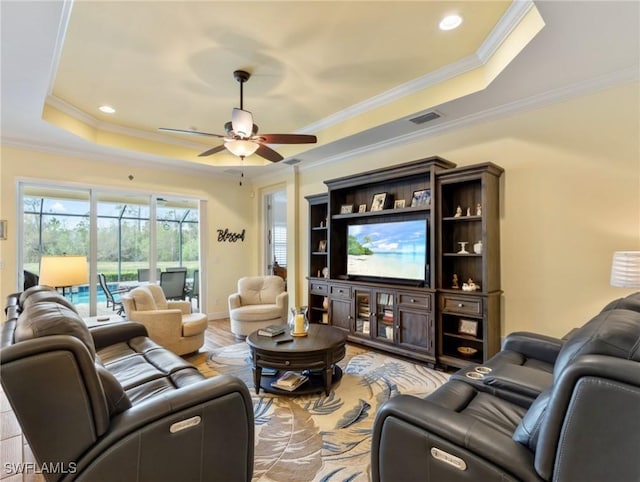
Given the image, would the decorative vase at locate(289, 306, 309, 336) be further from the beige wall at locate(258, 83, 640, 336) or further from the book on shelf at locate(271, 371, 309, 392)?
the beige wall at locate(258, 83, 640, 336)

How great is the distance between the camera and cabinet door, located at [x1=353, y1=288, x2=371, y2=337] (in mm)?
4316

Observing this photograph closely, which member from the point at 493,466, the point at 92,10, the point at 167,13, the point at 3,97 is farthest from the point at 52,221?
the point at 493,466

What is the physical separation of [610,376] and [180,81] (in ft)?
13.0

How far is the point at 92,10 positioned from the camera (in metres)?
2.38

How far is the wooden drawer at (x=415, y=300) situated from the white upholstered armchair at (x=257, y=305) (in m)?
1.85

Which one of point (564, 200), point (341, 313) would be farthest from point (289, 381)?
point (564, 200)

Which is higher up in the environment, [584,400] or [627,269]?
[627,269]

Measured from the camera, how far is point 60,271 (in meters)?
3.07

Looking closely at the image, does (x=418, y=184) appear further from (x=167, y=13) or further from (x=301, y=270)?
(x=167, y=13)

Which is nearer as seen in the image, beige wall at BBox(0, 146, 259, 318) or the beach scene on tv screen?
the beach scene on tv screen

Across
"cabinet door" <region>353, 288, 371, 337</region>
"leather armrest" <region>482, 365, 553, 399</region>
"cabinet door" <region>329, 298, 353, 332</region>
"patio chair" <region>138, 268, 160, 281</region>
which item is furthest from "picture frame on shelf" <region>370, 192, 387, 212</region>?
"patio chair" <region>138, 268, 160, 281</region>

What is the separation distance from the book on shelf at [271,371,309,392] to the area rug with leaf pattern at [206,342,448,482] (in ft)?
0.30

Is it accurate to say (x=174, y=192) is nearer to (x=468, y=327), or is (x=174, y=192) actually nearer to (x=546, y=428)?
(x=468, y=327)

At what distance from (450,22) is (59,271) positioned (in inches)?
160
